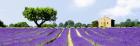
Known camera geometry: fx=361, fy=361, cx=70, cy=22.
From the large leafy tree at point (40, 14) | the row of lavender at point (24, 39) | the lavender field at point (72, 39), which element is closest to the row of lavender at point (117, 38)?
the lavender field at point (72, 39)

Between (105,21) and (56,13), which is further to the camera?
(105,21)

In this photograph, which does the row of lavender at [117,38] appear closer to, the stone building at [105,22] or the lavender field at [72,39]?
the lavender field at [72,39]

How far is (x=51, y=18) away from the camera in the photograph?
153500 mm

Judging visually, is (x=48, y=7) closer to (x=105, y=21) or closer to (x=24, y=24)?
(x=24, y=24)

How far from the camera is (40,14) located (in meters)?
155

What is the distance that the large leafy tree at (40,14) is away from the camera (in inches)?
6014

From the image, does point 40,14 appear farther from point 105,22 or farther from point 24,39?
point 24,39

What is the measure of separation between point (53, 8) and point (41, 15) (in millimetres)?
7855

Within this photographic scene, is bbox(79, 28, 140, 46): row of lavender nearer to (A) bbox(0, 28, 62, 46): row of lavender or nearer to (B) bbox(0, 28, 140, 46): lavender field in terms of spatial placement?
(B) bbox(0, 28, 140, 46): lavender field

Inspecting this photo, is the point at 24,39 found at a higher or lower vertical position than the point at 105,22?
lower

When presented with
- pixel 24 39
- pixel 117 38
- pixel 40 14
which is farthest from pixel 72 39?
pixel 40 14

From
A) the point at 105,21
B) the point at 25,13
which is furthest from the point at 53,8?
the point at 105,21

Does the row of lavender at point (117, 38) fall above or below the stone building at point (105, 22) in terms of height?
below

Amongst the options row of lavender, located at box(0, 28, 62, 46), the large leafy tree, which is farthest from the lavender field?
the large leafy tree
